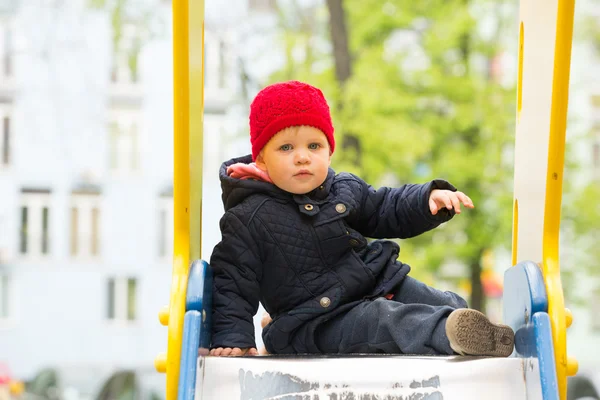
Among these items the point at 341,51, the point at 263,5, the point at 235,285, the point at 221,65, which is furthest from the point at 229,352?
the point at 263,5

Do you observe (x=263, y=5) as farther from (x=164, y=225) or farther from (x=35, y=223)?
(x=35, y=223)

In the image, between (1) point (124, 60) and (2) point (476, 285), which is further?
(1) point (124, 60)

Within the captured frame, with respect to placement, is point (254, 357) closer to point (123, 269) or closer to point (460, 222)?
point (460, 222)

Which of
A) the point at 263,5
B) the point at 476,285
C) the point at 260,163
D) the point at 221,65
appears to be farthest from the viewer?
the point at 263,5

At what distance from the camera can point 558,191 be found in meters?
1.08

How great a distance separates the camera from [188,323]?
39.6 inches

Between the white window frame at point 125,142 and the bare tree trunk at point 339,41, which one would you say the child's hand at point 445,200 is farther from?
the white window frame at point 125,142

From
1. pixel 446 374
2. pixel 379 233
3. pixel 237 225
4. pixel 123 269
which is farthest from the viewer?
pixel 123 269

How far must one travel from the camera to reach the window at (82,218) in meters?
5.57

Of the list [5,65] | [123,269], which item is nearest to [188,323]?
[123,269]

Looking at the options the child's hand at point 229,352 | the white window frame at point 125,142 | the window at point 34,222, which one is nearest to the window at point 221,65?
the white window frame at point 125,142

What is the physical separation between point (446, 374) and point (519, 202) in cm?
34

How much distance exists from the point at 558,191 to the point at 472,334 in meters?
0.23

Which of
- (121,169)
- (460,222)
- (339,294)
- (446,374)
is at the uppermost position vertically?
(121,169)
